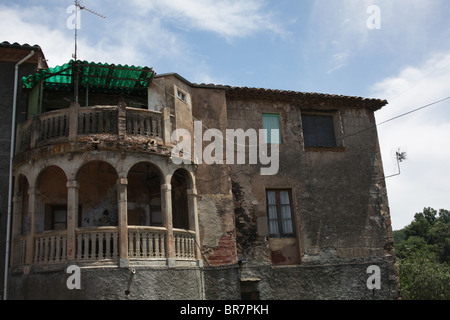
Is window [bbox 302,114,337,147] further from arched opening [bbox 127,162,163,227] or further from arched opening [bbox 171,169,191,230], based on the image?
arched opening [bbox 127,162,163,227]

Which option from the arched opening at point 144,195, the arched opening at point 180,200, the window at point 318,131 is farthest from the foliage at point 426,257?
the arched opening at point 144,195

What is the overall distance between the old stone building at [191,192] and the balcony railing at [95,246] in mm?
44

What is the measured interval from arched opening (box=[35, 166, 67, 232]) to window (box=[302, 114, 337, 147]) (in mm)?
8873

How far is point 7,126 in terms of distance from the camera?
14883mm

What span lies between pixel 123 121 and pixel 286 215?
21.6 ft

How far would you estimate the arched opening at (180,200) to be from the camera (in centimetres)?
1559

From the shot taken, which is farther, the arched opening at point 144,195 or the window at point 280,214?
the window at point 280,214

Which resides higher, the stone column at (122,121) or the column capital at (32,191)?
the stone column at (122,121)

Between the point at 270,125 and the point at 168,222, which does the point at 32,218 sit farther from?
the point at 270,125

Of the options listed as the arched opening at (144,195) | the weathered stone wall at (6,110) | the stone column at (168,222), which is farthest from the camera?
the arched opening at (144,195)

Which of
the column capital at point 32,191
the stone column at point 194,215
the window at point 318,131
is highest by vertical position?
the window at point 318,131

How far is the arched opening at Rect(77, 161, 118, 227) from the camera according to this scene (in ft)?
49.9

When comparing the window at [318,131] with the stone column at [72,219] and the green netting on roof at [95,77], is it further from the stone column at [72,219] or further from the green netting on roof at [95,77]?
the stone column at [72,219]
